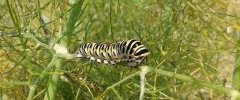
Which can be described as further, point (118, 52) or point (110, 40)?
point (110, 40)

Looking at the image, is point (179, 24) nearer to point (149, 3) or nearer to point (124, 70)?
point (149, 3)

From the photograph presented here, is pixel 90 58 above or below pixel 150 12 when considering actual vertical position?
below

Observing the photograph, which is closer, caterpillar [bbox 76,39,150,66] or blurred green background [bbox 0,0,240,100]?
caterpillar [bbox 76,39,150,66]

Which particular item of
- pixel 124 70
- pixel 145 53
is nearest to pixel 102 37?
pixel 124 70

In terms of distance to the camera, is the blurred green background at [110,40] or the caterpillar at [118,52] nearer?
the caterpillar at [118,52]
